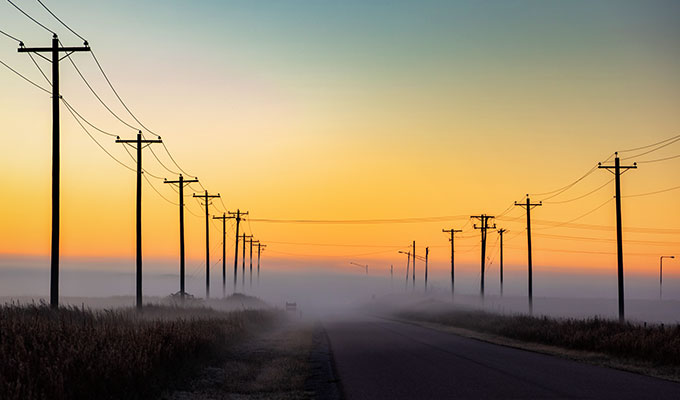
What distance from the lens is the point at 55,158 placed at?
2958 cm

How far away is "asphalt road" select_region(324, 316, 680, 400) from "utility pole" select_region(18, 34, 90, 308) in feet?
37.7

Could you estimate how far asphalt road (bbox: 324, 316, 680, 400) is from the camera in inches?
614

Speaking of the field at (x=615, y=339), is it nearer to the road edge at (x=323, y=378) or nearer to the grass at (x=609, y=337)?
the grass at (x=609, y=337)

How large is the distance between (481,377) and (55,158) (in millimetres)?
19431

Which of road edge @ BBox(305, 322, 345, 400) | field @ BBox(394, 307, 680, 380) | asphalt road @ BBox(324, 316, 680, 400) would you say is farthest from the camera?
field @ BBox(394, 307, 680, 380)

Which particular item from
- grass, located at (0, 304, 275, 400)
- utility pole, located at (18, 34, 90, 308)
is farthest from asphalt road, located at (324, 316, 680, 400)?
utility pole, located at (18, 34, 90, 308)

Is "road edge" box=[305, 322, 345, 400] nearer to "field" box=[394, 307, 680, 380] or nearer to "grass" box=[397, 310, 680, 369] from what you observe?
"field" box=[394, 307, 680, 380]

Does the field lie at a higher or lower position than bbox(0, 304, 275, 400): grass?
lower

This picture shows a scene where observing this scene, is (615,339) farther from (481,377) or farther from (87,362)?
(87,362)

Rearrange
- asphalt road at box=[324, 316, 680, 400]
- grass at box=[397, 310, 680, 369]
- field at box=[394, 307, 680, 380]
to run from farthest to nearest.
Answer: grass at box=[397, 310, 680, 369], field at box=[394, 307, 680, 380], asphalt road at box=[324, 316, 680, 400]

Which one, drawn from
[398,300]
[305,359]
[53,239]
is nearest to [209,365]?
[305,359]

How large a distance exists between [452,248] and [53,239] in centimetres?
7872

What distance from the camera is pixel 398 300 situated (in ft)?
484

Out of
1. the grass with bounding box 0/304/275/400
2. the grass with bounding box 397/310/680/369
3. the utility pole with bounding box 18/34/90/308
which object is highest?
the utility pole with bounding box 18/34/90/308
